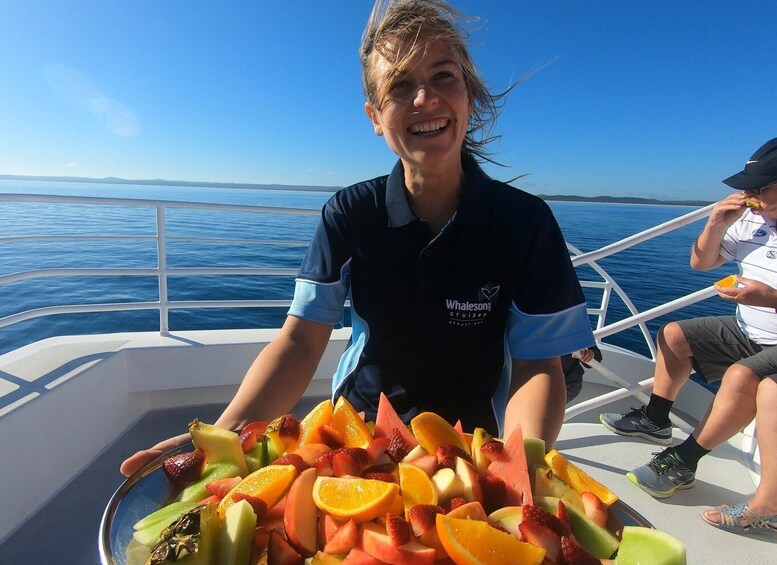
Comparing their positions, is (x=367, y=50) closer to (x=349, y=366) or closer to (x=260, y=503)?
(x=349, y=366)

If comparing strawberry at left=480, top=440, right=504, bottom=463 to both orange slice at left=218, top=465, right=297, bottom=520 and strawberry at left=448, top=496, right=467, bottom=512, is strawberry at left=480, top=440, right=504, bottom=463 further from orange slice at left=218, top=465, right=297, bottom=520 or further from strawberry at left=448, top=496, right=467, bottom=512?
orange slice at left=218, top=465, right=297, bottom=520

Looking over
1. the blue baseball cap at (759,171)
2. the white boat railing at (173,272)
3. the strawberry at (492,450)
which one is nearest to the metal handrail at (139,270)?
the white boat railing at (173,272)

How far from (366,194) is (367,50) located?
35 centimetres

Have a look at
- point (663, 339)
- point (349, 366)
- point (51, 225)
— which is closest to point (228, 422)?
point (349, 366)

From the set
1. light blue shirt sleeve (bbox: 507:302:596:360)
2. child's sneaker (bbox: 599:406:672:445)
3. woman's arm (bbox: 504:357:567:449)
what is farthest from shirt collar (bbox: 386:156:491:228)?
child's sneaker (bbox: 599:406:672:445)

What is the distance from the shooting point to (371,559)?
0.39 meters

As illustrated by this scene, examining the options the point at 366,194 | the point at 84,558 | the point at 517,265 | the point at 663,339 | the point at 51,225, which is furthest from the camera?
the point at 51,225

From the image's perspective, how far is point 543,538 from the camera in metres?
0.40

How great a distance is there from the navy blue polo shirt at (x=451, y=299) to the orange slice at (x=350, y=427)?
1.48 ft

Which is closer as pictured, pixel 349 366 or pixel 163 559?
pixel 163 559

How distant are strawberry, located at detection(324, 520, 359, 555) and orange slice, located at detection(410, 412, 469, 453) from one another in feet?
0.56

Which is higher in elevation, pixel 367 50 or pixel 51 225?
pixel 367 50

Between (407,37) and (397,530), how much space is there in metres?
0.96

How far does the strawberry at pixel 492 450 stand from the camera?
0.54m
